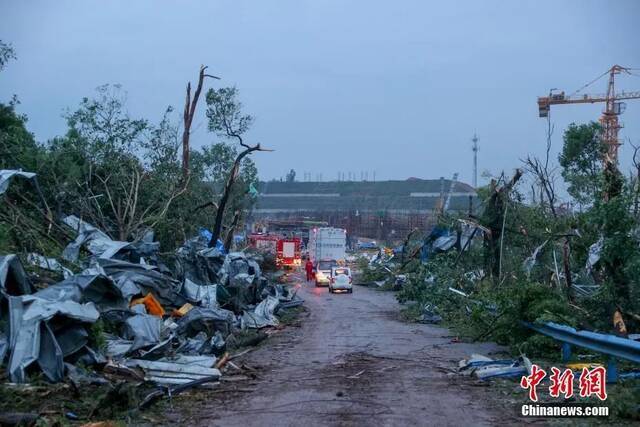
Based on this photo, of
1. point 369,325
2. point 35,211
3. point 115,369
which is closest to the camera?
point 115,369

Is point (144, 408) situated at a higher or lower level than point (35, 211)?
lower

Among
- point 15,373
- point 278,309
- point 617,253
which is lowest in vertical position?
point 278,309

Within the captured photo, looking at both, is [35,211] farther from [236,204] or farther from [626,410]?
[236,204]

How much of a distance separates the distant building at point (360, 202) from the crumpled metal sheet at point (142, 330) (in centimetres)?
6802

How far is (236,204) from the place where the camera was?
39.8m

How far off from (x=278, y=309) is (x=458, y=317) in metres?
5.83

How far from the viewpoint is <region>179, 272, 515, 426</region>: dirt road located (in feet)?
26.4

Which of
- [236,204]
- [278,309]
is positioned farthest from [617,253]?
[236,204]

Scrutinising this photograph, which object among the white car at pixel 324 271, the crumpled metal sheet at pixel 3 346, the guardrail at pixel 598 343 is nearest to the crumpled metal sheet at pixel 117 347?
the crumpled metal sheet at pixel 3 346

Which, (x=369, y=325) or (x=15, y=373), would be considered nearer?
(x=15, y=373)

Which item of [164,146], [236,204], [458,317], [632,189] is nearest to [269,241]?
[236,204]

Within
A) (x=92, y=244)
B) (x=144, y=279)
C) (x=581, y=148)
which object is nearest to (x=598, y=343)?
(x=144, y=279)

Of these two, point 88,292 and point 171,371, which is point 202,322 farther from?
point 171,371

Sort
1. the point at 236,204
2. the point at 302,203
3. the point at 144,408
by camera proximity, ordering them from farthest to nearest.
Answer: the point at 302,203
the point at 236,204
the point at 144,408
